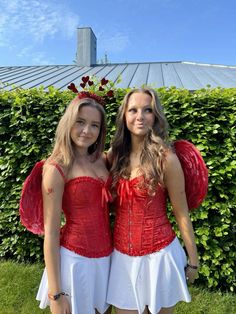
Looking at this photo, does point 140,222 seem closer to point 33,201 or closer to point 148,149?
point 148,149

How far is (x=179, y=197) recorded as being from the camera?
72.7 inches

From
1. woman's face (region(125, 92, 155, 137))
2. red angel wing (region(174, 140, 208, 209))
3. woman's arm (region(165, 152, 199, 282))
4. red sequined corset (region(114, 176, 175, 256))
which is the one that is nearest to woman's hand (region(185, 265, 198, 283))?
woman's arm (region(165, 152, 199, 282))

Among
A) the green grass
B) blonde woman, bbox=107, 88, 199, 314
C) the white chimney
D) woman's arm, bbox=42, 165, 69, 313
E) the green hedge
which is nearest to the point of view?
woman's arm, bbox=42, 165, 69, 313

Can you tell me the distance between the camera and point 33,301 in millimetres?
3203

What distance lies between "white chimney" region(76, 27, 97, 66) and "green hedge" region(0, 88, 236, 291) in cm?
546

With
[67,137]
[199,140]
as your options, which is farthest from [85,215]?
[199,140]

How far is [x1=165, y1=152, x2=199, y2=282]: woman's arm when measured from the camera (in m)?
1.80

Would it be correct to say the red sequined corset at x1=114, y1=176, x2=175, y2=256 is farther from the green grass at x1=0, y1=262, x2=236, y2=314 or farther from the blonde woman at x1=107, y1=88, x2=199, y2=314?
the green grass at x1=0, y1=262, x2=236, y2=314

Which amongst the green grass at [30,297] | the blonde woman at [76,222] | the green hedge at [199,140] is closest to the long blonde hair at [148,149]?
the blonde woman at [76,222]

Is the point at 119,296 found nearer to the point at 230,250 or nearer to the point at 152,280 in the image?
the point at 152,280

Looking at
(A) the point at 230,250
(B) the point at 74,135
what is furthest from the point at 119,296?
(A) the point at 230,250

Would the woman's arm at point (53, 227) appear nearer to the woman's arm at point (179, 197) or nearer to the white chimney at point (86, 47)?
the woman's arm at point (179, 197)

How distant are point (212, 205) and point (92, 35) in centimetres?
768

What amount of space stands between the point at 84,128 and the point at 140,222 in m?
0.64
